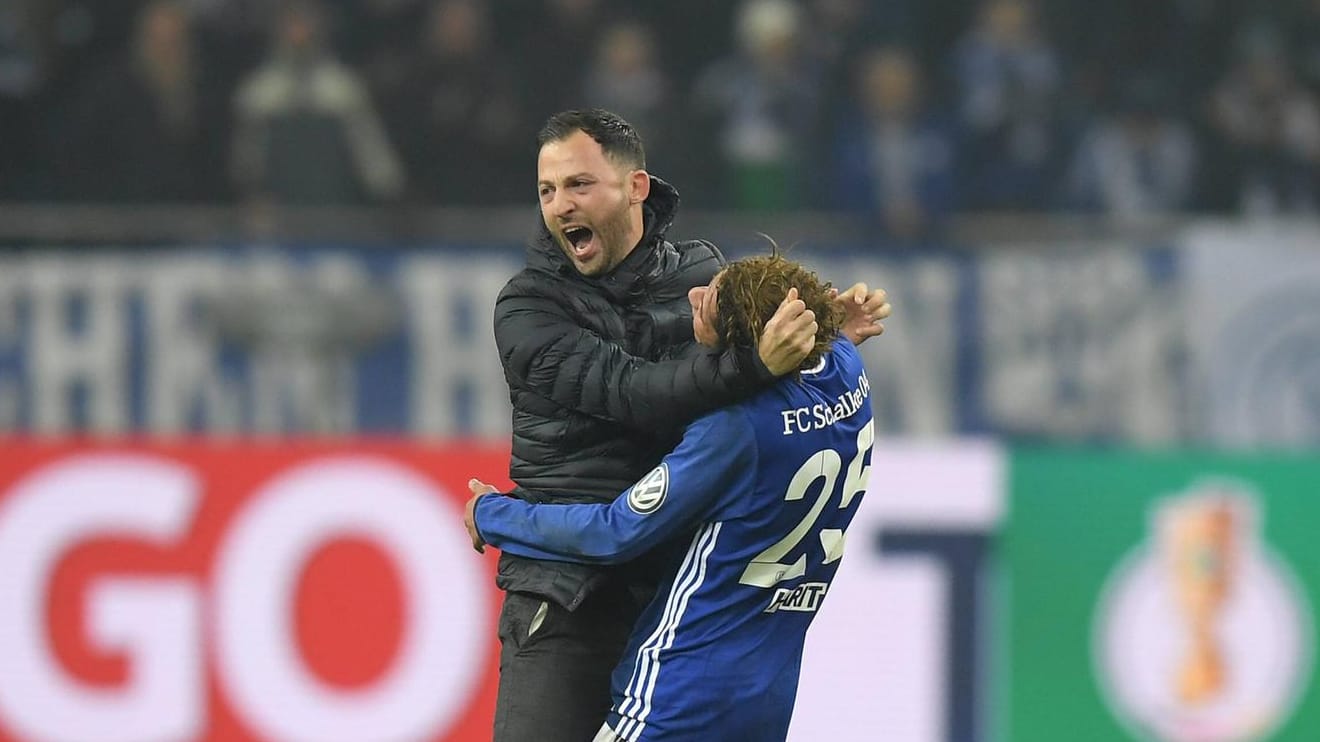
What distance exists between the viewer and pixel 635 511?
3.23 m

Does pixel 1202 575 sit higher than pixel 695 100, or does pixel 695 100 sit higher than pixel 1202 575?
pixel 695 100

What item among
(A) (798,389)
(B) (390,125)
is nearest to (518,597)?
(A) (798,389)

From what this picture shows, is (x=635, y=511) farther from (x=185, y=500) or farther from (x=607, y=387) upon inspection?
(x=185, y=500)

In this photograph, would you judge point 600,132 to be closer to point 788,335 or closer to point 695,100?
point 788,335

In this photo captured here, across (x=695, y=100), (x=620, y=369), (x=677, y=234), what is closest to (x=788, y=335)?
(x=620, y=369)

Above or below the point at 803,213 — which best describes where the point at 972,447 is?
below

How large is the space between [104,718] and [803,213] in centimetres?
406

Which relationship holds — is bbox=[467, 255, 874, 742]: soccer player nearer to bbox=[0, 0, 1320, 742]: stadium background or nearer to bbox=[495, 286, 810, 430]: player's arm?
bbox=[495, 286, 810, 430]: player's arm

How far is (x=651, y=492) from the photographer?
3.21 meters

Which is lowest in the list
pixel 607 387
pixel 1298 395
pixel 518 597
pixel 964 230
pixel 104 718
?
pixel 104 718

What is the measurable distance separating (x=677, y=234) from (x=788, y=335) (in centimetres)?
515

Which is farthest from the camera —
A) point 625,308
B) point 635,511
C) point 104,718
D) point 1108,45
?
point 1108,45

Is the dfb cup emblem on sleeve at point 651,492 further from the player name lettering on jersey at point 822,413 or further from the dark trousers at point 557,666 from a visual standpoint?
the dark trousers at point 557,666

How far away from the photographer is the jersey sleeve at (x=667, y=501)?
10.5 feet
